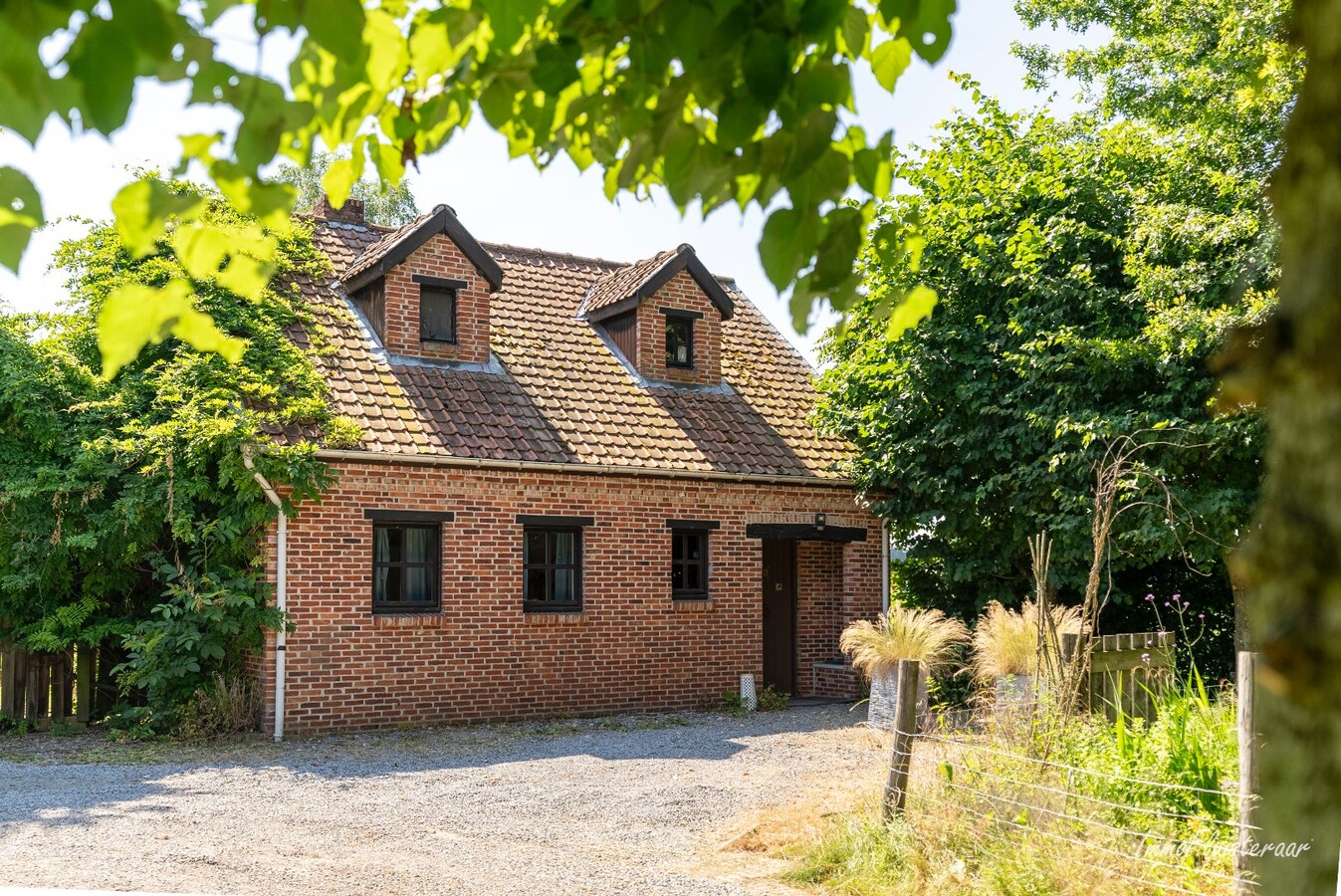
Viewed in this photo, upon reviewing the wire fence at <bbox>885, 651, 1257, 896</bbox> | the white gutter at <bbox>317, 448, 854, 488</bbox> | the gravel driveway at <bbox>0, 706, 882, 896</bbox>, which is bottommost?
the gravel driveway at <bbox>0, 706, 882, 896</bbox>

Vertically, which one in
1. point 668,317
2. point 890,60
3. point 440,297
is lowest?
point 890,60

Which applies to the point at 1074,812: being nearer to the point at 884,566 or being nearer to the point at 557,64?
the point at 557,64

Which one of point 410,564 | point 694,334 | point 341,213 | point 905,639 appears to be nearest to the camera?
point 905,639

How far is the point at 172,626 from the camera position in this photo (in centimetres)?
1327

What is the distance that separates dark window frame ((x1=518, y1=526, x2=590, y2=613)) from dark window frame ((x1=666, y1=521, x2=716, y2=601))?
59.6 inches

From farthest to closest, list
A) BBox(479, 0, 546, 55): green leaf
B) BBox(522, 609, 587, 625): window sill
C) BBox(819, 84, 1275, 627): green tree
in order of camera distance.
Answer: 1. BBox(522, 609, 587, 625): window sill
2. BBox(819, 84, 1275, 627): green tree
3. BBox(479, 0, 546, 55): green leaf

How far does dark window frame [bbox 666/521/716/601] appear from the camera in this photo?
16.9m

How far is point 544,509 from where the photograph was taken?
15453mm

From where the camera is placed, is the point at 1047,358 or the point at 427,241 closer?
the point at 1047,358

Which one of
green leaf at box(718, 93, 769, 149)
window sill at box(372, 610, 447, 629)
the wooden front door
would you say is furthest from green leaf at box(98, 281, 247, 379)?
the wooden front door

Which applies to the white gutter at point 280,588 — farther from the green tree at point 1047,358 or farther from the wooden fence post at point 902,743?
the wooden fence post at point 902,743

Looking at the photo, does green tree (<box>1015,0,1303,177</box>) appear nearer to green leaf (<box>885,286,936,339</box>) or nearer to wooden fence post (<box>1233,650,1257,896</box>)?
wooden fence post (<box>1233,650,1257,896</box>)

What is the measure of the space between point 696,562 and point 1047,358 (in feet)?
18.3

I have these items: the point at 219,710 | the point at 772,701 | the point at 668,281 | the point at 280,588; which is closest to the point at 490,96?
the point at 280,588
